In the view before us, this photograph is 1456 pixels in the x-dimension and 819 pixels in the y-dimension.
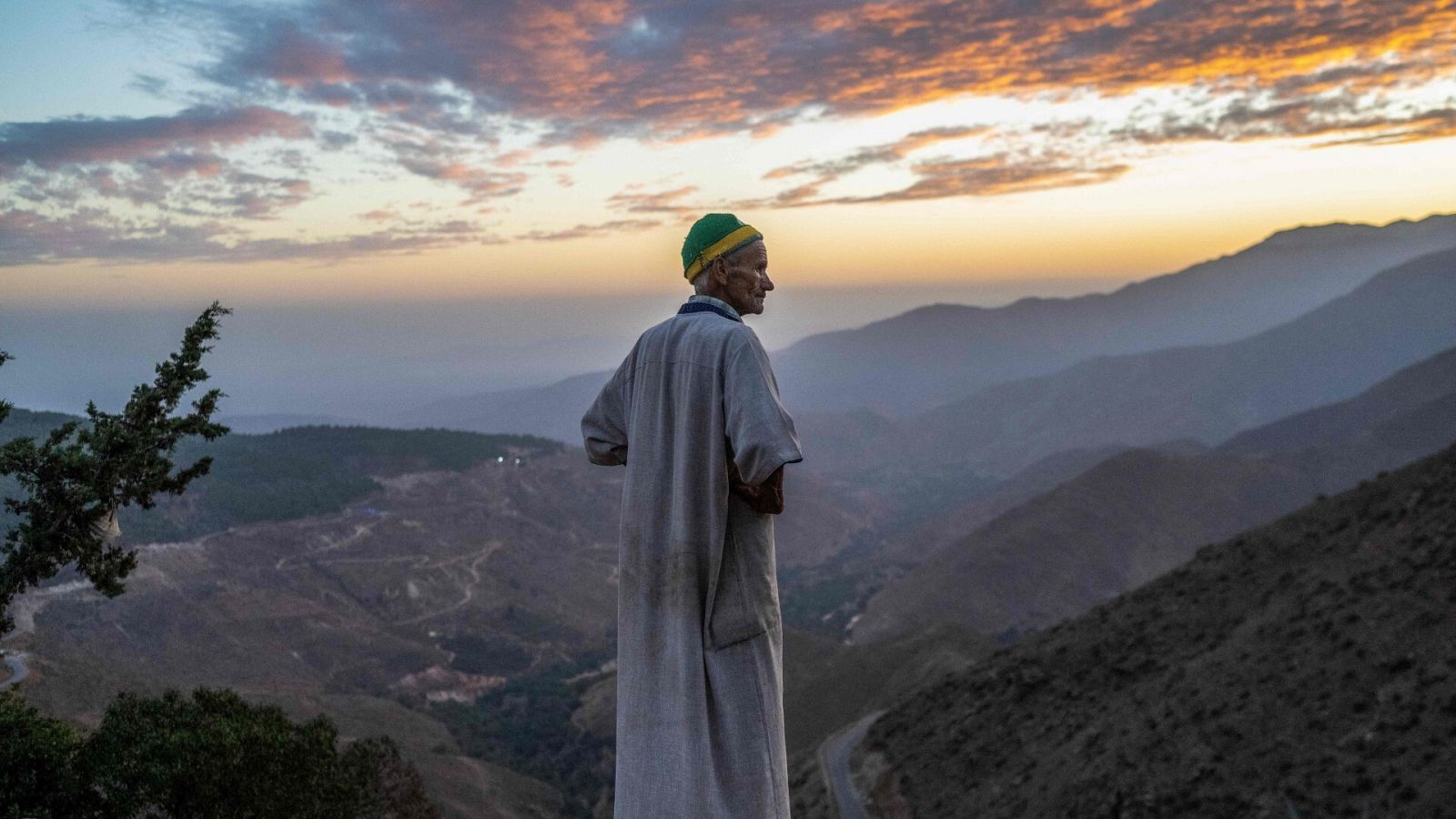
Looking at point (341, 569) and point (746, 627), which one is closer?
point (746, 627)

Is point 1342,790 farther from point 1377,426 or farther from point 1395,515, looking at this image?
point 1377,426

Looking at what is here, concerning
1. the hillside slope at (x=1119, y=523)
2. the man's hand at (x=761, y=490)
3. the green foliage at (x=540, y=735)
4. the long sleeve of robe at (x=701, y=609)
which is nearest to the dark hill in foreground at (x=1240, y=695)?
the long sleeve of robe at (x=701, y=609)

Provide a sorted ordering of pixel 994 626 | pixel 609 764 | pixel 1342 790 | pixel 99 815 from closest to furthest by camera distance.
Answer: pixel 99 815 → pixel 1342 790 → pixel 609 764 → pixel 994 626

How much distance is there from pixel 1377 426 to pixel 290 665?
11773 cm

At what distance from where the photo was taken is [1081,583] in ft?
298

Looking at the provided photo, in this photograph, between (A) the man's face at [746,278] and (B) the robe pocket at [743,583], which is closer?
(B) the robe pocket at [743,583]

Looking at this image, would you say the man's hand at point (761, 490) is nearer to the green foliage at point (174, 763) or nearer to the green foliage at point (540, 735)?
the green foliage at point (174, 763)

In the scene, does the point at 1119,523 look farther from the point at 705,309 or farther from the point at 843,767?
the point at 705,309

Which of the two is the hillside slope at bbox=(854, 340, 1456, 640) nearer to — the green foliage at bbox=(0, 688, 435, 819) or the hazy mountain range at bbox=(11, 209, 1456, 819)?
the hazy mountain range at bbox=(11, 209, 1456, 819)

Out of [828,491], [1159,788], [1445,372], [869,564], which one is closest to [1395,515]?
[1159,788]

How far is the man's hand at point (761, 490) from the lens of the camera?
11.2 feet

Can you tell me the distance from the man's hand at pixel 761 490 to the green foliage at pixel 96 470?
11.0 m

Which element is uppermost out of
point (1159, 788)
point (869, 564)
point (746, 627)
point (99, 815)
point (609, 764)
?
point (746, 627)

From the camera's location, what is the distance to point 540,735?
203 feet
